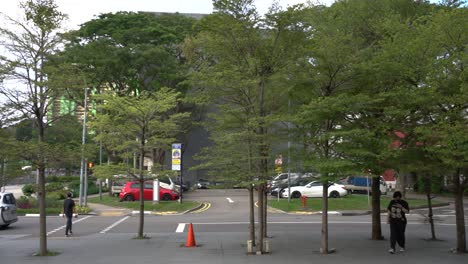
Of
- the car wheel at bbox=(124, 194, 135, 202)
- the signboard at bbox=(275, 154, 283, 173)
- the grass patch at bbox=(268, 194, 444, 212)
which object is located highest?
the signboard at bbox=(275, 154, 283, 173)

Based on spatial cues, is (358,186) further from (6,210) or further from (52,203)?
(6,210)

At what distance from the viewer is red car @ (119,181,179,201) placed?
34.8 m

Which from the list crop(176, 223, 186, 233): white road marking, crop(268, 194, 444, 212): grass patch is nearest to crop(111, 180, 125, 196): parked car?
crop(268, 194, 444, 212): grass patch

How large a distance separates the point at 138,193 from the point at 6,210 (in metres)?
14.3

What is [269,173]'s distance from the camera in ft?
41.0

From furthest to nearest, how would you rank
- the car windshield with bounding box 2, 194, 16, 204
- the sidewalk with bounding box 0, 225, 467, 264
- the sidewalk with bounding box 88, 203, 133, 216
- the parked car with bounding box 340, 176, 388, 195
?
the parked car with bounding box 340, 176, 388, 195 → the sidewalk with bounding box 88, 203, 133, 216 → the car windshield with bounding box 2, 194, 16, 204 → the sidewalk with bounding box 0, 225, 467, 264

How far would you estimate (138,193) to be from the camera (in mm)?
34938

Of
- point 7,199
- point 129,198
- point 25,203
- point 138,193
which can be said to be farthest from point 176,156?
point 7,199

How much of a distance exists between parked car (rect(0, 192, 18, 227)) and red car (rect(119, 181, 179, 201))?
42.7 feet

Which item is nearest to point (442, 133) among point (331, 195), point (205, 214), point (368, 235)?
point (368, 235)

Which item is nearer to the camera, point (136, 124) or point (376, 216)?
point (376, 216)

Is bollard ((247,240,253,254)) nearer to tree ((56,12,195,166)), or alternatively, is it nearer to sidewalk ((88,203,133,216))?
sidewalk ((88,203,133,216))

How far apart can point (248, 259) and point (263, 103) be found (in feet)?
14.2

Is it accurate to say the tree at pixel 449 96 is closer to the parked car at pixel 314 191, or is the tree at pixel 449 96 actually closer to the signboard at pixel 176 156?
the signboard at pixel 176 156
